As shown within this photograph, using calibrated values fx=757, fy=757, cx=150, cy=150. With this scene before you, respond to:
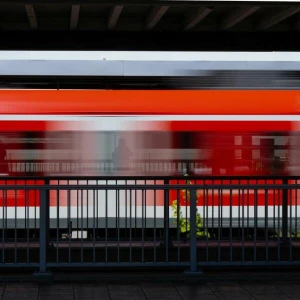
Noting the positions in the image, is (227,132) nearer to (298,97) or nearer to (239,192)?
(298,97)

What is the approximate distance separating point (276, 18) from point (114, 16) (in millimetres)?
1933

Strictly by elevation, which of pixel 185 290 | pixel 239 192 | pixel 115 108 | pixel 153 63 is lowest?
pixel 185 290

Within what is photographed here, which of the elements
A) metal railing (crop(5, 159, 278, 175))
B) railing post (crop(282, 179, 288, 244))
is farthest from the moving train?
railing post (crop(282, 179, 288, 244))

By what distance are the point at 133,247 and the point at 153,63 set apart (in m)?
5.54

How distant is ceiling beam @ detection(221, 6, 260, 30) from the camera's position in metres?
8.64

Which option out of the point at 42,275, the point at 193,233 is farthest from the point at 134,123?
the point at 42,275

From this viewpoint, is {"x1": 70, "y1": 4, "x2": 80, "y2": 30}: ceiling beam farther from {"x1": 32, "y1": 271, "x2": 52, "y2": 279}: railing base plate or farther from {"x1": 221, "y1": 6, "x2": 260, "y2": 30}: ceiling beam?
{"x1": 32, "y1": 271, "x2": 52, "y2": 279}: railing base plate

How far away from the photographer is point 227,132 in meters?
13.2

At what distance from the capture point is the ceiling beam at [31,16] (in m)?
8.40

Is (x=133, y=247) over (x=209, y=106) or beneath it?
beneath

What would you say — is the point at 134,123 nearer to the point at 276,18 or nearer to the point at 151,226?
the point at 151,226

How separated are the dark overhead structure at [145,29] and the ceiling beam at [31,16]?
1 centimetres

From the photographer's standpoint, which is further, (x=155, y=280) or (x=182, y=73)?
(x=182, y=73)

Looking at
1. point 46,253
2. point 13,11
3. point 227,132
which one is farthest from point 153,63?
point 46,253
